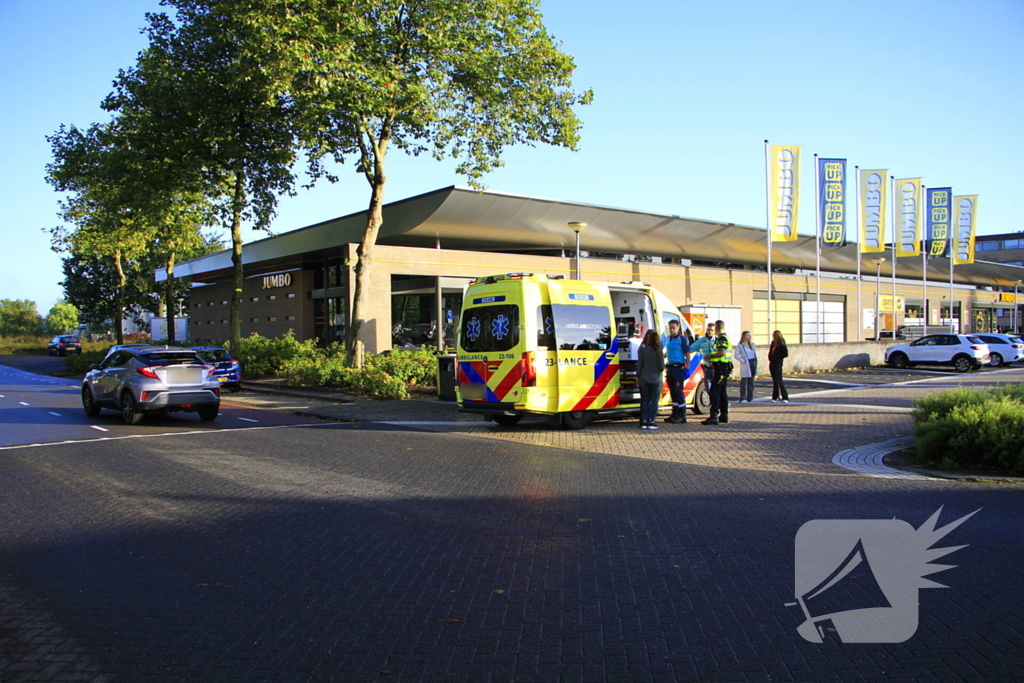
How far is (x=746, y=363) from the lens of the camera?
16.4 meters

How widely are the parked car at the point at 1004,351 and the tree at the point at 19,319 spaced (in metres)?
82.9

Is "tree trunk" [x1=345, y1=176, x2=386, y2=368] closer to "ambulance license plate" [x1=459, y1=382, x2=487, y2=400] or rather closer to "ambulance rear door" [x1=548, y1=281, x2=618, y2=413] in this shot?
"ambulance license plate" [x1=459, y1=382, x2=487, y2=400]

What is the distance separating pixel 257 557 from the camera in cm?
545

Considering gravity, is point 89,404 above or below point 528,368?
below

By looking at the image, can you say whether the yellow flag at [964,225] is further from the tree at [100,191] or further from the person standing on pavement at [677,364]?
the tree at [100,191]

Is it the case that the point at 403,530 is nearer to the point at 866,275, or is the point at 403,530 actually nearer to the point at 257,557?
the point at 257,557

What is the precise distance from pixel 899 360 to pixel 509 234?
55.6 ft

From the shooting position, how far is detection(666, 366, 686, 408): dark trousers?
13453 mm

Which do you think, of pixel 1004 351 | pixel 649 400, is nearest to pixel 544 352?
pixel 649 400

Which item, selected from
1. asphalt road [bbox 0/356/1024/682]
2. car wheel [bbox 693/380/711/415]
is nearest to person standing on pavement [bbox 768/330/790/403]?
car wheel [bbox 693/380/711/415]

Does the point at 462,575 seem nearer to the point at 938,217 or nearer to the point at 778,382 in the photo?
the point at 778,382

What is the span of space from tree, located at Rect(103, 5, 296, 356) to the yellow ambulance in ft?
39.1

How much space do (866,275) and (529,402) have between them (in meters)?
44.4

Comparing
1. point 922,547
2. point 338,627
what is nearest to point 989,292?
point 922,547
